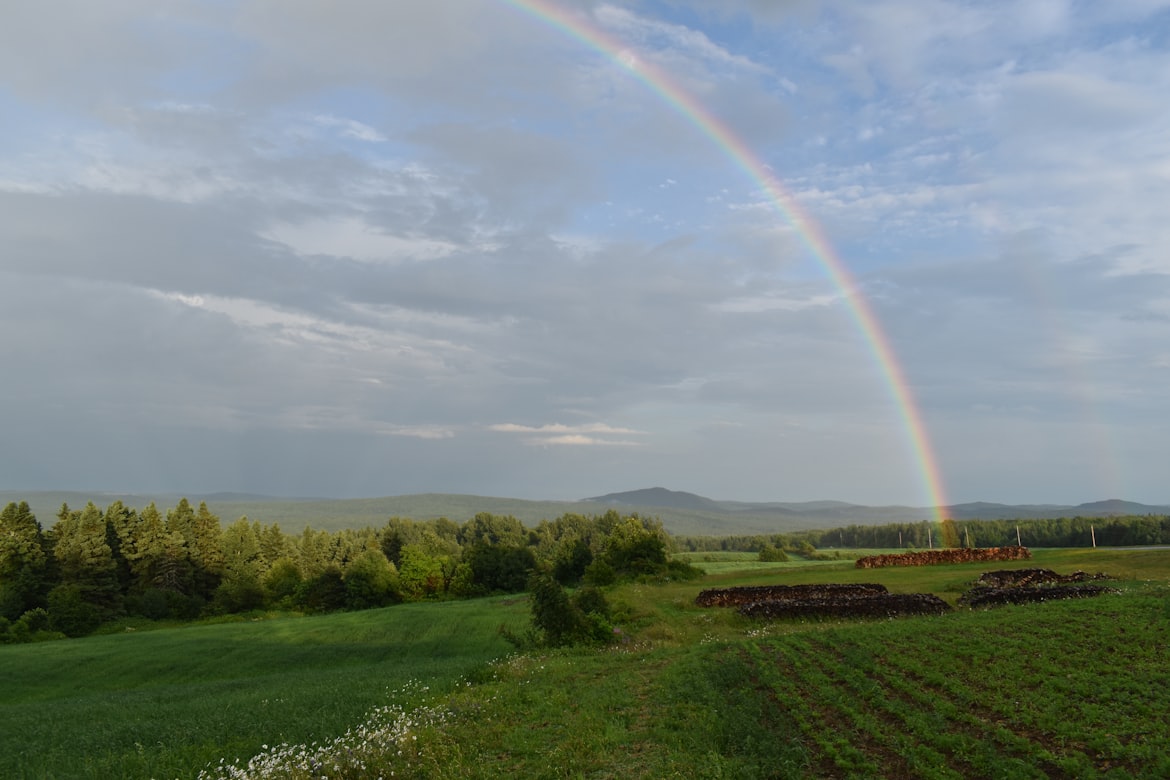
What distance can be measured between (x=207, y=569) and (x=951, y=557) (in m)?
93.8

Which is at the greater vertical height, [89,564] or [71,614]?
[89,564]

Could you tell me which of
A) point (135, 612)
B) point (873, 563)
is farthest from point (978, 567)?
point (135, 612)

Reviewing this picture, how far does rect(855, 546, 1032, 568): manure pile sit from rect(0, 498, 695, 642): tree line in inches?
764

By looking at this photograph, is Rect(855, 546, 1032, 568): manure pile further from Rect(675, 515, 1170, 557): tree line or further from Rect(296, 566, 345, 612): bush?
Rect(296, 566, 345, 612): bush

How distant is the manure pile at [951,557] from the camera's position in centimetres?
6347

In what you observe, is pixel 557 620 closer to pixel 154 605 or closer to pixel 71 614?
pixel 71 614

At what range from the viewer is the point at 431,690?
68.9ft

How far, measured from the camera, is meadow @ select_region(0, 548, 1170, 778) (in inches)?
487

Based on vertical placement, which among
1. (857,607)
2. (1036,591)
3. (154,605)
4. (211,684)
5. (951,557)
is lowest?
(154,605)

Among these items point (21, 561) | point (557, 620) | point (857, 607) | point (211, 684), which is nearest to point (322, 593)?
point (21, 561)

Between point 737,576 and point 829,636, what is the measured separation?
4441 cm

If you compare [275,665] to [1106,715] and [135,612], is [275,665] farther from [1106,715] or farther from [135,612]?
[135,612]

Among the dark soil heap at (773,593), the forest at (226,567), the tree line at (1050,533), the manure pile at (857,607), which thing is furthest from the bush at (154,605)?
the tree line at (1050,533)

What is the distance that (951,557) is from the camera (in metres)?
64.8
